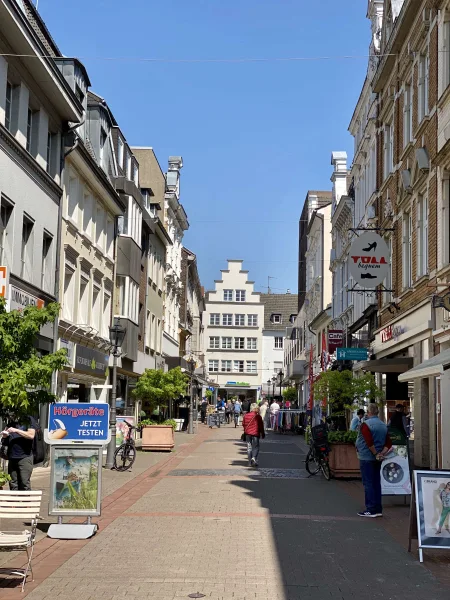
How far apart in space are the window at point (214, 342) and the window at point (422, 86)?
251 ft

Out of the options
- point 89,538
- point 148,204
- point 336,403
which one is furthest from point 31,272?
point 148,204

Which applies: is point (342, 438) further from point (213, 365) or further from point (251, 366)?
point (251, 366)

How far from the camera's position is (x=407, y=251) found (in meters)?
23.0

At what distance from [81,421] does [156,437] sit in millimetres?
13702

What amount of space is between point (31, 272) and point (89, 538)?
10942mm

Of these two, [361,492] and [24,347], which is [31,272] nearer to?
[361,492]

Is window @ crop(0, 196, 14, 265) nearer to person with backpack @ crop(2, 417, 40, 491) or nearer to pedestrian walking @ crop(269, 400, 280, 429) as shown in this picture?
person with backpack @ crop(2, 417, 40, 491)

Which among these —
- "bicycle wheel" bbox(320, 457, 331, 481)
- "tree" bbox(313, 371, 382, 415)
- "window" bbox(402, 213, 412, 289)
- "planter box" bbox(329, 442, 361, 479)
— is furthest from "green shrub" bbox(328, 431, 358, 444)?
"window" bbox(402, 213, 412, 289)

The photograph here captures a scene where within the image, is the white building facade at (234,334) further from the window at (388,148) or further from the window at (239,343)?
the window at (388,148)

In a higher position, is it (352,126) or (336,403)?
(352,126)

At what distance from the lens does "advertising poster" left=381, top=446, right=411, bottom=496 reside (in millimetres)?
13844

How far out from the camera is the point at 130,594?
7566 mm

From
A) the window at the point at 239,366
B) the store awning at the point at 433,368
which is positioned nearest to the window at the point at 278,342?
the window at the point at 239,366

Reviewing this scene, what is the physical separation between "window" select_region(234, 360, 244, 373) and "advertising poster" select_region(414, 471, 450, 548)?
8742cm
